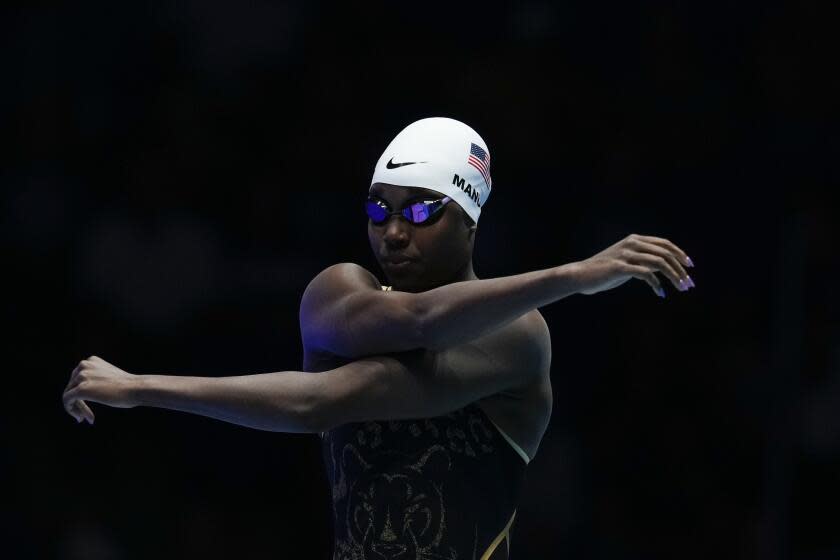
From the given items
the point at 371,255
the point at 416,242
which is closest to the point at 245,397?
the point at 416,242

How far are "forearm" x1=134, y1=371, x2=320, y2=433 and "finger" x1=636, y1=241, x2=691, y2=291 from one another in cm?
111

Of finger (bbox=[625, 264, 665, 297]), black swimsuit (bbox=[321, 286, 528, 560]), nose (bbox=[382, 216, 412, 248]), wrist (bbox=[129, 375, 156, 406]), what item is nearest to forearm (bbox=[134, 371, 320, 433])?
wrist (bbox=[129, 375, 156, 406])

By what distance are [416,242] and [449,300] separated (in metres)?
0.46

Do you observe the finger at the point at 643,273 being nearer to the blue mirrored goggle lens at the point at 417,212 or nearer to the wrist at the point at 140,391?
the blue mirrored goggle lens at the point at 417,212

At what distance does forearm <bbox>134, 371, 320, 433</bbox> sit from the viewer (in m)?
3.96

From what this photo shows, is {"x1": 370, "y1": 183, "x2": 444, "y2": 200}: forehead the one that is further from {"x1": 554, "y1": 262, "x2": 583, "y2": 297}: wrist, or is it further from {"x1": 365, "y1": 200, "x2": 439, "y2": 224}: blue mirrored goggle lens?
{"x1": 554, "y1": 262, "x2": 583, "y2": 297}: wrist

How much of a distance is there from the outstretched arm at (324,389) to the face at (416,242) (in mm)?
307

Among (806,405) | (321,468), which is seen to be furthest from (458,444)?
(806,405)

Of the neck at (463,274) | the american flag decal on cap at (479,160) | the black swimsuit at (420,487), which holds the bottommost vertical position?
the black swimsuit at (420,487)

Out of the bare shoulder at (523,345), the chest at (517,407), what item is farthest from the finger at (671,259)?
the chest at (517,407)

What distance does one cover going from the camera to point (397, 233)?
4348 millimetres

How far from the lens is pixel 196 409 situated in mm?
4008

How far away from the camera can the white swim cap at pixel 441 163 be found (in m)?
4.43

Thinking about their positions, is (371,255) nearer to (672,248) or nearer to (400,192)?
(400,192)
